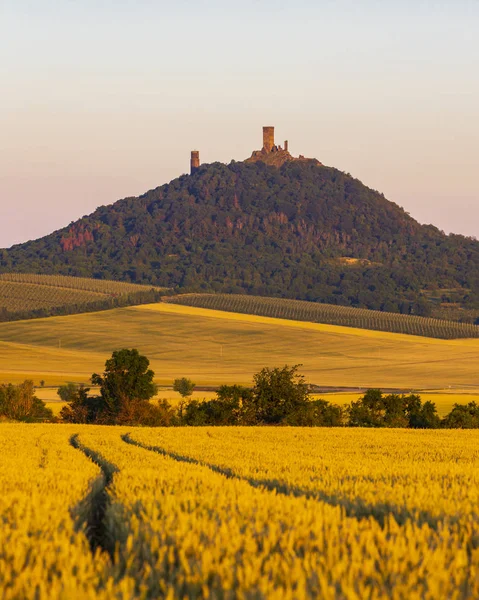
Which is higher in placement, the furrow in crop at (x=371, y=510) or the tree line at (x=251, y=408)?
the furrow in crop at (x=371, y=510)

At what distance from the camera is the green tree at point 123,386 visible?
73375 millimetres

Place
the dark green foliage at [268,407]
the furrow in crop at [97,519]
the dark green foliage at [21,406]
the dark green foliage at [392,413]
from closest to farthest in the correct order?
the furrow in crop at [97,519] < the dark green foliage at [392,413] < the dark green foliage at [268,407] < the dark green foliage at [21,406]

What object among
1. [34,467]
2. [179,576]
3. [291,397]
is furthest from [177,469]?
[291,397]

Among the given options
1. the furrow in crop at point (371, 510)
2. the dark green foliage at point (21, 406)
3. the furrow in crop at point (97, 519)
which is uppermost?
the furrow in crop at point (371, 510)

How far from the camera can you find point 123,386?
7369 cm

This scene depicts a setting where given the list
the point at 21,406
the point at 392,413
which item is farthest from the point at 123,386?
the point at 392,413

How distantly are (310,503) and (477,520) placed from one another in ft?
6.44

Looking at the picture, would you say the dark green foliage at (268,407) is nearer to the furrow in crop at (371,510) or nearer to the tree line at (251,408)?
the tree line at (251,408)

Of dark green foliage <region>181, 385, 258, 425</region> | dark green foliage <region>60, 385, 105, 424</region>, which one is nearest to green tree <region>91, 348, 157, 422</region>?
dark green foliage <region>60, 385, 105, 424</region>

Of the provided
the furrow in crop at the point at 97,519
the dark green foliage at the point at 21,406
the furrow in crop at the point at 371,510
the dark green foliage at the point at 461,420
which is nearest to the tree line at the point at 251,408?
the dark green foliage at the point at 461,420

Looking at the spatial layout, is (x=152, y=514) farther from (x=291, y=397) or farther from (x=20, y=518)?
(x=291, y=397)

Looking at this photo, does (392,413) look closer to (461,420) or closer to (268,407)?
(461,420)

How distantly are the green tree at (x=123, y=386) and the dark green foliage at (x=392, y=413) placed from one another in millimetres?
17099

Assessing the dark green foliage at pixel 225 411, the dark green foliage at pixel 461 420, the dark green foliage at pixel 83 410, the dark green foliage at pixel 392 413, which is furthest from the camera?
the dark green foliage at pixel 83 410
